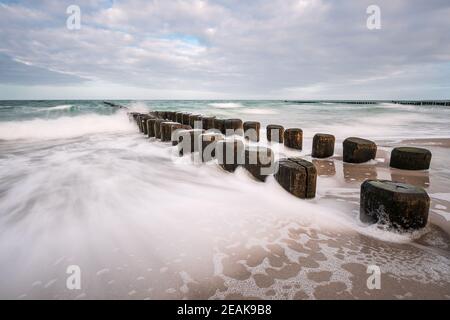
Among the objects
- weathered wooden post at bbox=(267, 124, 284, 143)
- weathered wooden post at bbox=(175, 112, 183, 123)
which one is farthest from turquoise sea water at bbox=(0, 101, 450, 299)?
weathered wooden post at bbox=(175, 112, 183, 123)

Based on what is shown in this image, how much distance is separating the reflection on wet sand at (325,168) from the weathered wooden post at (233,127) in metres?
2.39

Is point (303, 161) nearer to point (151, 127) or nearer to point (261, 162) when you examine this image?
point (261, 162)

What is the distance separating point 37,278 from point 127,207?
127 cm

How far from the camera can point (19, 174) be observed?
15.4ft

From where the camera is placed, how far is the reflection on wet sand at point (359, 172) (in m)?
4.21

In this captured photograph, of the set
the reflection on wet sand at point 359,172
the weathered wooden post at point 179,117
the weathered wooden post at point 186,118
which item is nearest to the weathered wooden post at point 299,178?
the reflection on wet sand at point 359,172

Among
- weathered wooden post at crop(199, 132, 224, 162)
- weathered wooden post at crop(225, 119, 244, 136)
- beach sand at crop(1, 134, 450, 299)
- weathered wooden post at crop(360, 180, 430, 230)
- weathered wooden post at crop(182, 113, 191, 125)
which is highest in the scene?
weathered wooden post at crop(182, 113, 191, 125)

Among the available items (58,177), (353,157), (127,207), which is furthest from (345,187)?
(58,177)

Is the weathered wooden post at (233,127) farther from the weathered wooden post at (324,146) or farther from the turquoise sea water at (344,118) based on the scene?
the turquoise sea water at (344,118)

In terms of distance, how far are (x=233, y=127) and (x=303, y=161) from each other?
3.98 meters

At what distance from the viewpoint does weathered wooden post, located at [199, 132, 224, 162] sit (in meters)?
4.87

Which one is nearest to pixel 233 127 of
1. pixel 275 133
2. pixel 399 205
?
pixel 275 133

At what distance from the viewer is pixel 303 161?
3320 millimetres

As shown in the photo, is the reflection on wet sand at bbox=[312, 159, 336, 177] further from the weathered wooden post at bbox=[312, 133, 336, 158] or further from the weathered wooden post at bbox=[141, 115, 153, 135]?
the weathered wooden post at bbox=[141, 115, 153, 135]
